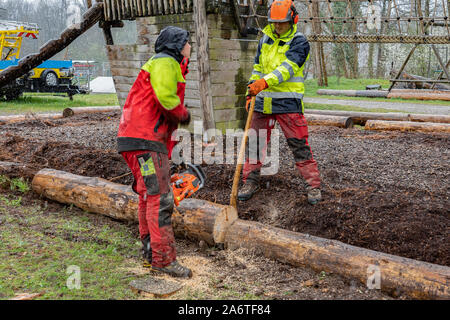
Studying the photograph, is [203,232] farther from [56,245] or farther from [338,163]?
[338,163]

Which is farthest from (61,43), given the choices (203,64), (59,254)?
(59,254)

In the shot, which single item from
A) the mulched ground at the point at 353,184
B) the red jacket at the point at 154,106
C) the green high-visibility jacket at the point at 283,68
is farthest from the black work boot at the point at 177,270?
the green high-visibility jacket at the point at 283,68

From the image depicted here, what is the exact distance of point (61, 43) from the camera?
32.9ft

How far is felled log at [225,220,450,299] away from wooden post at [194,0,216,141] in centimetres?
423

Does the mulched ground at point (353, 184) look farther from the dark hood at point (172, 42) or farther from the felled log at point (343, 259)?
the dark hood at point (172, 42)

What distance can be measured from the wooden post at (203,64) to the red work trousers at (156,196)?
4575 millimetres

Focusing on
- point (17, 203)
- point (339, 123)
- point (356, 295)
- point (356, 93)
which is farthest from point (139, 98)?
point (356, 93)

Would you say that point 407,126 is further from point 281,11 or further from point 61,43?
point 61,43

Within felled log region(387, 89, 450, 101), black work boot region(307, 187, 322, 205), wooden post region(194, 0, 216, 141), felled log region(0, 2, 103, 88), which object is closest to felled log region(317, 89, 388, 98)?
felled log region(387, 89, 450, 101)

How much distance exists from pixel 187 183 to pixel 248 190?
1.47 metres

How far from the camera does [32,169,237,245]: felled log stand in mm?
4297

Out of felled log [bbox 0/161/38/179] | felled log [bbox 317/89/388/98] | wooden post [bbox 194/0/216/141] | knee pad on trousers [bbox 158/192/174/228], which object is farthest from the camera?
felled log [bbox 317/89/388/98]

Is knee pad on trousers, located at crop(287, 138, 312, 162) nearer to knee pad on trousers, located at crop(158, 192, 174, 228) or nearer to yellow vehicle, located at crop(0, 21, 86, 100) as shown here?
knee pad on trousers, located at crop(158, 192, 174, 228)
